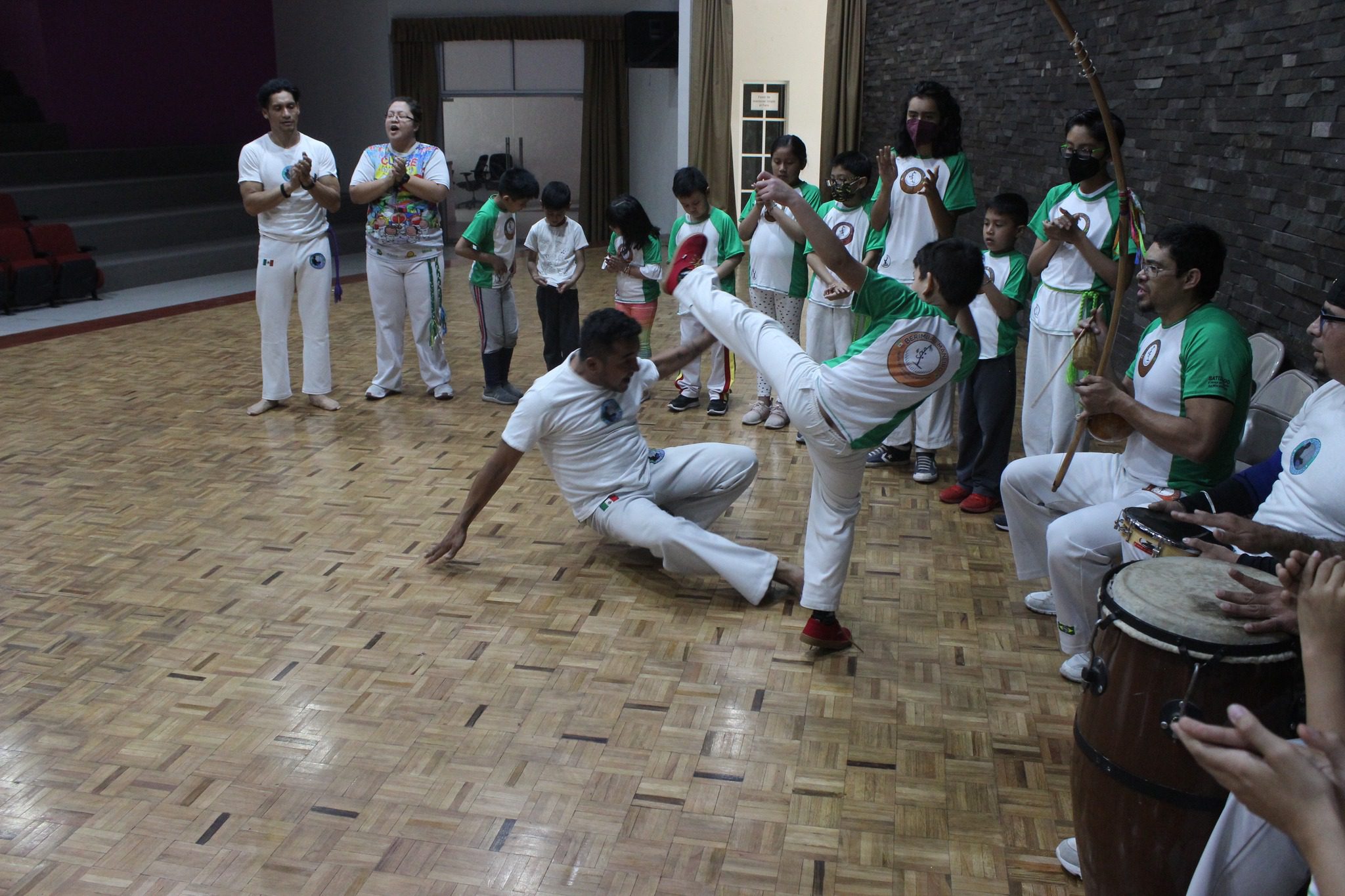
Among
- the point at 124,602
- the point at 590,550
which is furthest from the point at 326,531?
the point at 590,550

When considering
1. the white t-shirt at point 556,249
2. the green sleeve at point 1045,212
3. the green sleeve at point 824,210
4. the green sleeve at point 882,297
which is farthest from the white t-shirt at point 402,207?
the green sleeve at point 882,297

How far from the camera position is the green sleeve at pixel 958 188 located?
15.3ft

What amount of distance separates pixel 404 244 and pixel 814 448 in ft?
10.9

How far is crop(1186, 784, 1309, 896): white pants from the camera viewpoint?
1.67 meters

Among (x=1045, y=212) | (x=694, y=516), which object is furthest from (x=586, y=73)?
(x=694, y=516)

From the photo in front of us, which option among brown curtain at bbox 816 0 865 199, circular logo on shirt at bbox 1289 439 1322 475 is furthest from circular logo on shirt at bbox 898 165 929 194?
brown curtain at bbox 816 0 865 199

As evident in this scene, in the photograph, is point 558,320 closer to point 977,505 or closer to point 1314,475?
point 977,505

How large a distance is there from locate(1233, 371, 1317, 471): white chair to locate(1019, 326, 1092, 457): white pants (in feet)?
2.15

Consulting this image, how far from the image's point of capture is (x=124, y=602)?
3396 mm

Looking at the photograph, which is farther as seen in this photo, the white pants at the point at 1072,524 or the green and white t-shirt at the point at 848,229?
the green and white t-shirt at the point at 848,229

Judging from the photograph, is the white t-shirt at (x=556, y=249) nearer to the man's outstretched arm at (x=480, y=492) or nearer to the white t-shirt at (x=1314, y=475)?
the man's outstretched arm at (x=480, y=492)

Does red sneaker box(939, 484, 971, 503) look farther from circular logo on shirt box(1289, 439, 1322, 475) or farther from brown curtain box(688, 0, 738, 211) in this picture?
brown curtain box(688, 0, 738, 211)

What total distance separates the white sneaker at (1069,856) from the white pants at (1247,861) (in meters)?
0.50

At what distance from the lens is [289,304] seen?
5.41m
